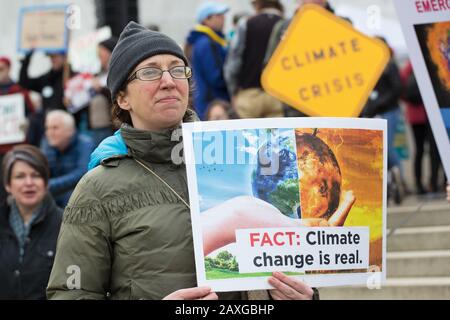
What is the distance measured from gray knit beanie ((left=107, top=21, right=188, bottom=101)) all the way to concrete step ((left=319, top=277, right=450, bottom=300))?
14.8 feet

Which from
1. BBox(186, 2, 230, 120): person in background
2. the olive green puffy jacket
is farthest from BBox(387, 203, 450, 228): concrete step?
the olive green puffy jacket

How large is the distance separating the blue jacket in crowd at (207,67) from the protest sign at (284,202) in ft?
22.5

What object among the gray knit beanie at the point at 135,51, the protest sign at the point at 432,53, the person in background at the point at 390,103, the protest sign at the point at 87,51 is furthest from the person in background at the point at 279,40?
the gray knit beanie at the point at 135,51

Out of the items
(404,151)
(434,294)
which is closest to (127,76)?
(434,294)

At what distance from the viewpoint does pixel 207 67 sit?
11070mm

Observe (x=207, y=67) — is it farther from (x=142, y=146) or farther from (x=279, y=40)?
(x=142, y=146)

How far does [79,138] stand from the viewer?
10.3 meters

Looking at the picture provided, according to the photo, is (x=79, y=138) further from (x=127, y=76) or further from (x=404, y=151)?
(x=127, y=76)

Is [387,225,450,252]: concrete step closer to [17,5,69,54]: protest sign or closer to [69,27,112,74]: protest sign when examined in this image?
[17,5,69,54]: protest sign

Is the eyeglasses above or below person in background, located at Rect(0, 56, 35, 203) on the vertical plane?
below

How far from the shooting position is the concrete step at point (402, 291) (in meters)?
8.55

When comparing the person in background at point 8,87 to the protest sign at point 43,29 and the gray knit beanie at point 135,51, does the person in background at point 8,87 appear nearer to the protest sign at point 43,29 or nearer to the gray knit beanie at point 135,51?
the protest sign at point 43,29

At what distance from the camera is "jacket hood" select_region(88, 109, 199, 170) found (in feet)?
13.9

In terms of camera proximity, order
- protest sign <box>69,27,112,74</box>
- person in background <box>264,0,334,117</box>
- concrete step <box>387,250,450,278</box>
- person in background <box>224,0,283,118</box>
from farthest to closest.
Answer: protest sign <box>69,27,112,74</box> → person in background <box>224,0,283,118</box> → person in background <box>264,0,334,117</box> → concrete step <box>387,250,450,278</box>
